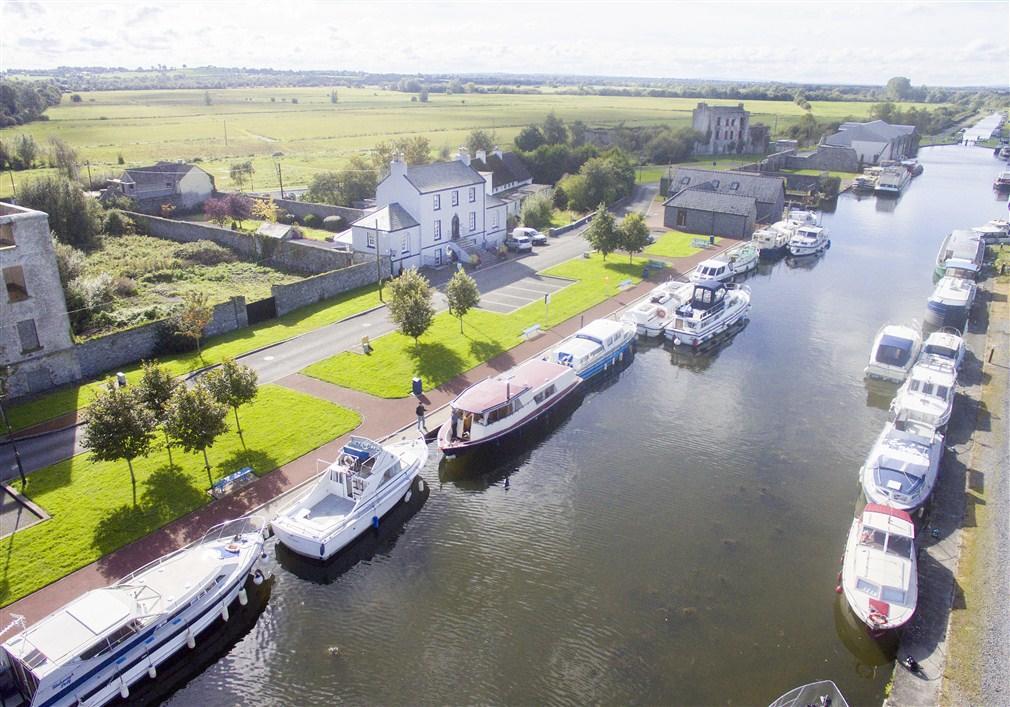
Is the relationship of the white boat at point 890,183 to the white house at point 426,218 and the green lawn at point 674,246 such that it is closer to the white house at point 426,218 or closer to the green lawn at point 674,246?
the green lawn at point 674,246

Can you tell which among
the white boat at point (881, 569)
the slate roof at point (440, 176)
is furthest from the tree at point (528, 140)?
the white boat at point (881, 569)

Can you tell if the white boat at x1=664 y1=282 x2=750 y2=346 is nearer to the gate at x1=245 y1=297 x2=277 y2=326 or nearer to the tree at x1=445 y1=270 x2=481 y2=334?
the tree at x1=445 y1=270 x2=481 y2=334

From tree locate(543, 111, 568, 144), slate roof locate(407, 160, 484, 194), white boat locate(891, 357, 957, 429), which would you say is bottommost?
Result: white boat locate(891, 357, 957, 429)

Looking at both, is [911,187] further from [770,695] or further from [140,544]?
[140,544]

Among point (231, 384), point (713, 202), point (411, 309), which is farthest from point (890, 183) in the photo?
point (231, 384)

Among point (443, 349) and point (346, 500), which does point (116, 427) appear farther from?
point (443, 349)

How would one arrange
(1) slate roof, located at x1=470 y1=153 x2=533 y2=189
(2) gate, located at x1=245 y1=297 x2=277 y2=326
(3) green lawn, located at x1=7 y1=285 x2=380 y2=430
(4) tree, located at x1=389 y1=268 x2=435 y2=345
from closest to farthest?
(3) green lawn, located at x1=7 y1=285 x2=380 y2=430
(4) tree, located at x1=389 y1=268 x2=435 y2=345
(2) gate, located at x1=245 y1=297 x2=277 y2=326
(1) slate roof, located at x1=470 y1=153 x2=533 y2=189

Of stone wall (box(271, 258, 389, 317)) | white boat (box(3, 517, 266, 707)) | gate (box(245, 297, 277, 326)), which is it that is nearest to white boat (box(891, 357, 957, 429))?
white boat (box(3, 517, 266, 707))
